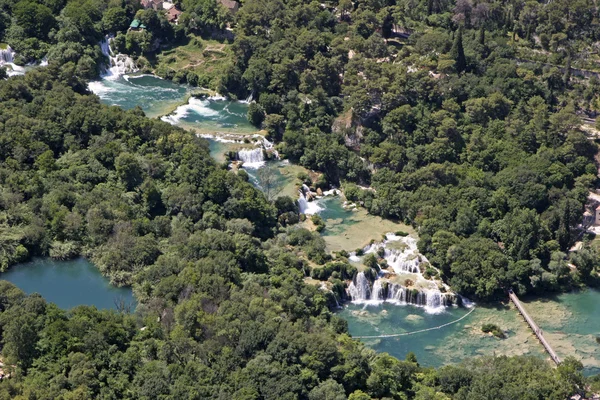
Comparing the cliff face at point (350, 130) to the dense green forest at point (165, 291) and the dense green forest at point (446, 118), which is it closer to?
the dense green forest at point (446, 118)

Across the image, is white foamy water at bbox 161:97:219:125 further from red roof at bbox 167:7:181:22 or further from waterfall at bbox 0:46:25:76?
waterfall at bbox 0:46:25:76

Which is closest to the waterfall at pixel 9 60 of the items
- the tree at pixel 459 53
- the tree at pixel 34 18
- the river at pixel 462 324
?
the tree at pixel 34 18

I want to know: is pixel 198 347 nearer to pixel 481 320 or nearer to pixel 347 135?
pixel 481 320

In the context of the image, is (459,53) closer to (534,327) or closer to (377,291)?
(377,291)

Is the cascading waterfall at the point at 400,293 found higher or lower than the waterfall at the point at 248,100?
lower

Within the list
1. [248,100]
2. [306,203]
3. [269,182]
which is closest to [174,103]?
[248,100]

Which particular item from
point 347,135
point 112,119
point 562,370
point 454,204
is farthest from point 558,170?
point 112,119
